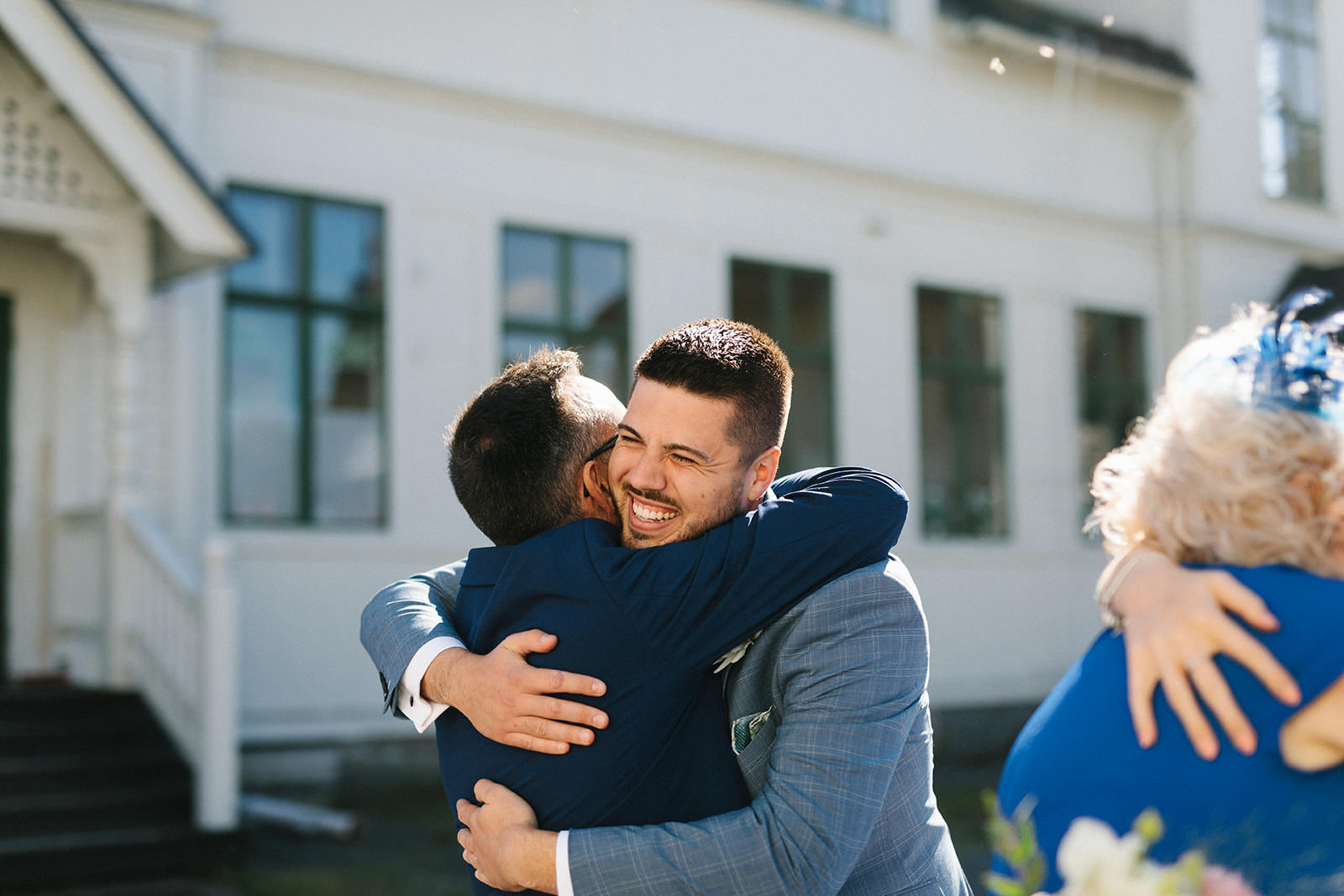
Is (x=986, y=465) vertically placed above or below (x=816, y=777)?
above

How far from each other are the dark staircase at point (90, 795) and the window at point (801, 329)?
18.5 feet

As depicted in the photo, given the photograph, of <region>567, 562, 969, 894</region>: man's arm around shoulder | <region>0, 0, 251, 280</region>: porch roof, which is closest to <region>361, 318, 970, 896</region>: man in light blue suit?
<region>567, 562, 969, 894</region>: man's arm around shoulder

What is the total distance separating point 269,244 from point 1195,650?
327 inches

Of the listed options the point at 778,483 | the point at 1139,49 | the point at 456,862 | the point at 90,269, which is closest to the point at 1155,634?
the point at 778,483

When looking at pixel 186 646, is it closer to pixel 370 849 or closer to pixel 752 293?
pixel 370 849

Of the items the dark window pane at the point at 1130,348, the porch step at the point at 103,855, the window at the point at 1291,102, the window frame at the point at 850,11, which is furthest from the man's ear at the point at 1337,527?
the window at the point at 1291,102

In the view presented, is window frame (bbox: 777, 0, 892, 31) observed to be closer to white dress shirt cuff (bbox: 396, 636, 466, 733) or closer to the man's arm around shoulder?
white dress shirt cuff (bbox: 396, 636, 466, 733)

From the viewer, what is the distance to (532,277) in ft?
32.2

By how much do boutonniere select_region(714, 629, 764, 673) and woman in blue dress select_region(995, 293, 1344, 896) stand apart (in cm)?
44

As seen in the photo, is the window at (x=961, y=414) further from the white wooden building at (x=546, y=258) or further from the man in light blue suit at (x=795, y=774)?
the man in light blue suit at (x=795, y=774)

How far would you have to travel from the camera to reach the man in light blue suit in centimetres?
172

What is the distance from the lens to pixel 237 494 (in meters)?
8.69

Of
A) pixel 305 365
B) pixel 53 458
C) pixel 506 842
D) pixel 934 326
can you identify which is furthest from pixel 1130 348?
pixel 506 842

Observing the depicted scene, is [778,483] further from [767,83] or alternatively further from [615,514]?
[767,83]
